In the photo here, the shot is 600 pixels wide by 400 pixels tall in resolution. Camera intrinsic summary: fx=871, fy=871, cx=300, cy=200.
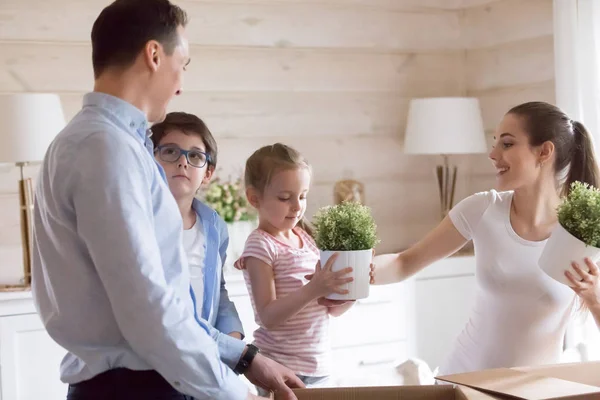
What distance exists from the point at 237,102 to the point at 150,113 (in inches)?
102

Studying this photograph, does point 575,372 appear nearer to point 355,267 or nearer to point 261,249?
point 355,267

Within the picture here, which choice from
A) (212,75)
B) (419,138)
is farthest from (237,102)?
(419,138)

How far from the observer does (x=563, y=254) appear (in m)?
1.93

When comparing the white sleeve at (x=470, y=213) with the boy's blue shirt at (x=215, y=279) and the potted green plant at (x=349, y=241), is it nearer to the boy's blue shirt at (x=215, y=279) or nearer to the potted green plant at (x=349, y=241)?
the potted green plant at (x=349, y=241)

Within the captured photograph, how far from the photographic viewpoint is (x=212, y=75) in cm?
415

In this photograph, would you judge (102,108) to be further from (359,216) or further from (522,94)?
(522,94)

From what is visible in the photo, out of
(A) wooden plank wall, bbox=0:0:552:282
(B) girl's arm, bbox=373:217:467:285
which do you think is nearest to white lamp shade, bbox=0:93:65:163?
(A) wooden plank wall, bbox=0:0:552:282

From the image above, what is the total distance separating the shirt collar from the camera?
5.13 feet

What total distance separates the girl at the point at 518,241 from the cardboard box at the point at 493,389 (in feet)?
2.38

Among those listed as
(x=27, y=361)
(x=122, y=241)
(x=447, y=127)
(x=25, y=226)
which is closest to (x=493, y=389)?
(x=122, y=241)

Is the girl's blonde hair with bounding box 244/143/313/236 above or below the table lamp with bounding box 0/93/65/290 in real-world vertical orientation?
below

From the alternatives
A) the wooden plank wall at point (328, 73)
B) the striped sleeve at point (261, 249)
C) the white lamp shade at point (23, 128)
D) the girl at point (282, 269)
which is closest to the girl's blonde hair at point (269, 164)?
the girl at point (282, 269)

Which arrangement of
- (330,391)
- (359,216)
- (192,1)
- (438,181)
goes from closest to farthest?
(330,391) < (359,216) < (192,1) < (438,181)

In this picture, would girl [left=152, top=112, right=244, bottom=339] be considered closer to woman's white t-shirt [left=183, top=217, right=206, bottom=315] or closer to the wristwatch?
woman's white t-shirt [left=183, top=217, right=206, bottom=315]
